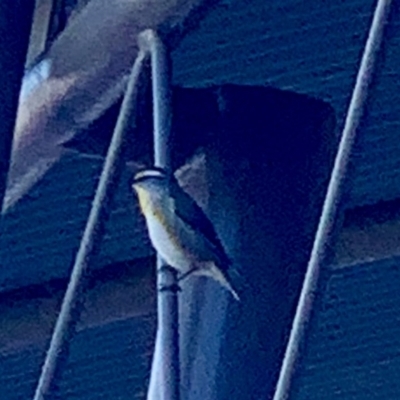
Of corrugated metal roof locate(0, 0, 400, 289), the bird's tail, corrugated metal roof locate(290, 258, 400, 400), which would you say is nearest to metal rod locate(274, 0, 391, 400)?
the bird's tail

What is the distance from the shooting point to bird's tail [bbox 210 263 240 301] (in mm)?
905

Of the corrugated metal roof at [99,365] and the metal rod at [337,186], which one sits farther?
the corrugated metal roof at [99,365]

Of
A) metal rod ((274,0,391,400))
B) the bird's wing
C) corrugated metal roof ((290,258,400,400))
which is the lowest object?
metal rod ((274,0,391,400))

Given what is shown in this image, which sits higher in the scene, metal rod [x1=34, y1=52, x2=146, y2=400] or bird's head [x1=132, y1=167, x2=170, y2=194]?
bird's head [x1=132, y1=167, x2=170, y2=194]

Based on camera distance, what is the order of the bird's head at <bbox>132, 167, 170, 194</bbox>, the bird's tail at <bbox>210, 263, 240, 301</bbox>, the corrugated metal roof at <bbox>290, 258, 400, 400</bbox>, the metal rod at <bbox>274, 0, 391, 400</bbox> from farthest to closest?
the corrugated metal roof at <bbox>290, 258, 400, 400</bbox> < the bird's tail at <bbox>210, 263, 240, 301</bbox> < the bird's head at <bbox>132, 167, 170, 194</bbox> < the metal rod at <bbox>274, 0, 391, 400</bbox>

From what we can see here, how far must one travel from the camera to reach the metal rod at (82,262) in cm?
67

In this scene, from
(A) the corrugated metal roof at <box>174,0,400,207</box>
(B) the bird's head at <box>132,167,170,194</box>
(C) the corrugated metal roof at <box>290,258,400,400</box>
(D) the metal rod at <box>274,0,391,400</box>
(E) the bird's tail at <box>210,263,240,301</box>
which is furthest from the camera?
(C) the corrugated metal roof at <box>290,258,400,400</box>

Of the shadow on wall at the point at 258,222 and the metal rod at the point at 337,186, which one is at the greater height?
the shadow on wall at the point at 258,222

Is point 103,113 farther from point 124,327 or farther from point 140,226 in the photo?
point 124,327

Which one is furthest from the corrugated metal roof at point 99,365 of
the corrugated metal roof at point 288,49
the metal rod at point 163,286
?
the metal rod at point 163,286

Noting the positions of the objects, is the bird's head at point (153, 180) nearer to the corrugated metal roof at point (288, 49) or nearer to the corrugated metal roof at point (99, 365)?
the corrugated metal roof at point (288, 49)

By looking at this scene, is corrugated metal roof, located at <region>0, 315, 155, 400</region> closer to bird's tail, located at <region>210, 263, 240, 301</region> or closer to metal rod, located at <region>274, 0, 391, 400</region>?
bird's tail, located at <region>210, 263, 240, 301</region>

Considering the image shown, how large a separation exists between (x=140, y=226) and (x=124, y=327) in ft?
0.66

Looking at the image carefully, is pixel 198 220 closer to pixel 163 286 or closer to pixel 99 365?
pixel 163 286
